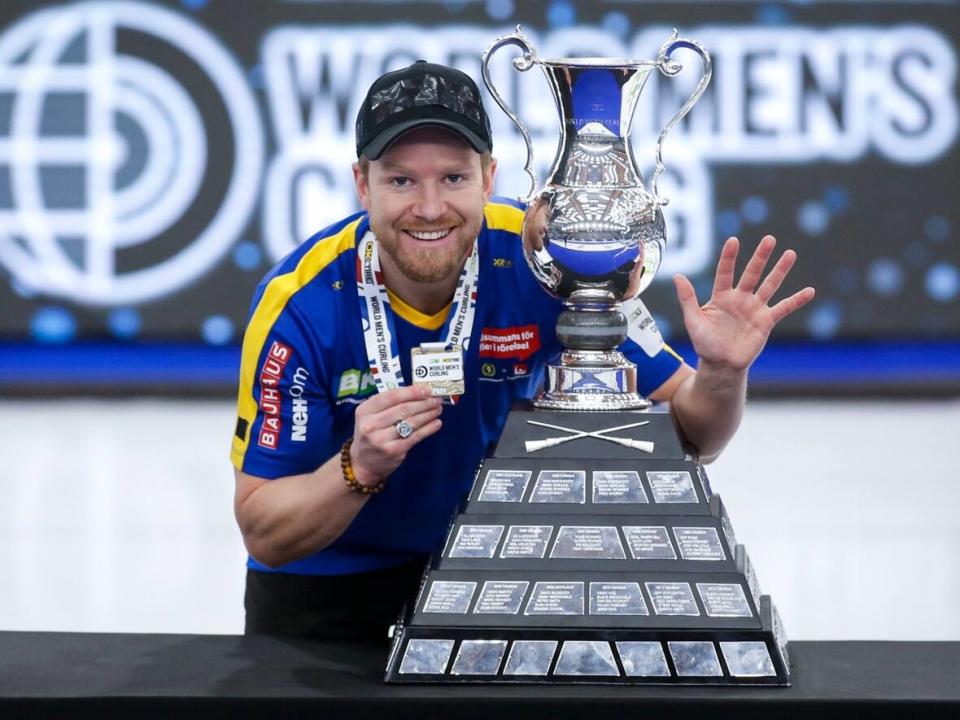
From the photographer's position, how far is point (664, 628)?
1889 millimetres

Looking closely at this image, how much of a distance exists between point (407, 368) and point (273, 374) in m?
0.25

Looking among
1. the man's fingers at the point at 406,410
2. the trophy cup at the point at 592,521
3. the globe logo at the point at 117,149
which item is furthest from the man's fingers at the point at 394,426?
the globe logo at the point at 117,149

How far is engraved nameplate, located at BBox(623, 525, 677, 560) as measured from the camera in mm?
1952

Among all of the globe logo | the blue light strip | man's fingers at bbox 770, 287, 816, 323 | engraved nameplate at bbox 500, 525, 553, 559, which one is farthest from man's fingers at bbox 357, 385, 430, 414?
the blue light strip

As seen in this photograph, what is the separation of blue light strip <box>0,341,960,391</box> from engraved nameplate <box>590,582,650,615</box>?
6037 millimetres

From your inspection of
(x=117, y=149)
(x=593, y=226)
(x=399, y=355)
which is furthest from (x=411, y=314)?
(x=117, y=149)

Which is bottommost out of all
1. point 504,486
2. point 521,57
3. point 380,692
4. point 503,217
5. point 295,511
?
point 380,692

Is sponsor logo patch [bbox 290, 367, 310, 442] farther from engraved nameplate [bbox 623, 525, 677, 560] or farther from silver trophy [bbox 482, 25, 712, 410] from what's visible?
engraved nameplate [bbox 623, 525, 677, 560]

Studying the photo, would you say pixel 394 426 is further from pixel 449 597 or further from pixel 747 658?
pixel 747 658

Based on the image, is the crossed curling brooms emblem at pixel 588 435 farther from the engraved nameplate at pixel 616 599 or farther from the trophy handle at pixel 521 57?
the trophy handle at pixel 521 57

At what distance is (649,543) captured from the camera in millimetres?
1964

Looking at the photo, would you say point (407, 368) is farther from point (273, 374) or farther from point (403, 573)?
point (403, 573)

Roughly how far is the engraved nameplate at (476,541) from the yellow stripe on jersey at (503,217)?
79 cm

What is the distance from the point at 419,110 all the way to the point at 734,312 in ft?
1.79
